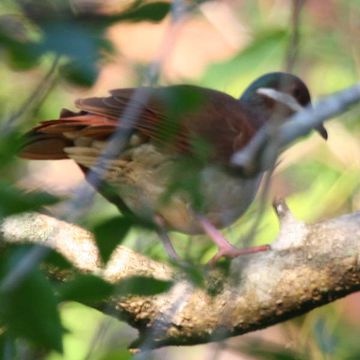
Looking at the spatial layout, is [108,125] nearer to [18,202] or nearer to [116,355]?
[116,355]

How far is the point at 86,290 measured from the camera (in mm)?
1363

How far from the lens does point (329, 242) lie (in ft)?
9.56

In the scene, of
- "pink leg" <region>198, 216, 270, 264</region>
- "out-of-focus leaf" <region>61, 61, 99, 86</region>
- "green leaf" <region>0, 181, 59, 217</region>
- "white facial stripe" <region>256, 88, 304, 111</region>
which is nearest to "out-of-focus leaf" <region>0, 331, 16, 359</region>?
"green leaf" <region>0, 181, 59, 217</region>

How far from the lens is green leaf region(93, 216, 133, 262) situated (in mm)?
1409

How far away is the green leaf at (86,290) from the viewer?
136 cm

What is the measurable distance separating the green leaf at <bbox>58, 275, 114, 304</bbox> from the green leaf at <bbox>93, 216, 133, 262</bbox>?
0.05 meters

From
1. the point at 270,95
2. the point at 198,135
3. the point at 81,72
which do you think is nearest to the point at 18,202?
the point at 81,72

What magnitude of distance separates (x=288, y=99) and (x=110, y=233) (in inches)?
82.9

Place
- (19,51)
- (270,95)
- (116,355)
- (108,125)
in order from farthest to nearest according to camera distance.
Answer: (270,95), (108,125), (116,355), (19,51)

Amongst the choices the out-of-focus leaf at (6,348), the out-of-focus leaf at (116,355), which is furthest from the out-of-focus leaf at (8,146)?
the out-of-focus leaf at (116,355)

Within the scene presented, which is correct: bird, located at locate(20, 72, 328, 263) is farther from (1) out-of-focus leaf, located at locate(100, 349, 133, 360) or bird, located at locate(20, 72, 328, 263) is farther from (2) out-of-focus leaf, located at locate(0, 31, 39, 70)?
(2) out-of-focus leaf, located at locate(0, 31, 39, 70)

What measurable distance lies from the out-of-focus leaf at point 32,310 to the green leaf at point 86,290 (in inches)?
2.5

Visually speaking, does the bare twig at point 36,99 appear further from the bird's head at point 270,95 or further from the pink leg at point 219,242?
the bird's head at point 270,95

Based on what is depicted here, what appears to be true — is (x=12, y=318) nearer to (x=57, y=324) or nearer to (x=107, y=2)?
(x=57, y=324)
